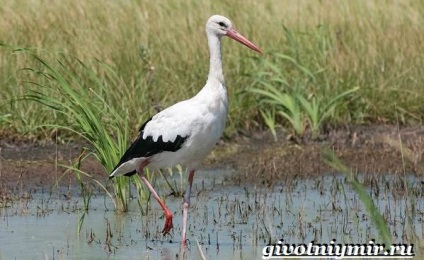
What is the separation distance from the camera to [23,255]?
7.69 metres

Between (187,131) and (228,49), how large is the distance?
4592mm

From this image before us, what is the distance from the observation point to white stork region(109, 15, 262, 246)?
26.8 feet

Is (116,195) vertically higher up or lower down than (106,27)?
lower down

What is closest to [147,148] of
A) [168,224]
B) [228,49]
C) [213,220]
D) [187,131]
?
[187,131]

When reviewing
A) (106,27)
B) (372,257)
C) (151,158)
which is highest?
(106,27)

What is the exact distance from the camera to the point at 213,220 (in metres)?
8.85

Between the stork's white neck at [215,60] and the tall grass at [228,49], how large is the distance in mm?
2941

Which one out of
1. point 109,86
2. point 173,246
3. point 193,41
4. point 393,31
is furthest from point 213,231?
point 393,31

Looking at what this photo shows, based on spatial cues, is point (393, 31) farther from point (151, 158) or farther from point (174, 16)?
point (151, 158)

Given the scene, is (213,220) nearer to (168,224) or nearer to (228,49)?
(168,224)

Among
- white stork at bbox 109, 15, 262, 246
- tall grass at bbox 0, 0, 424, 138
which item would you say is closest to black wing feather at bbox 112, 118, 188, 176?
white stork at bbox 109, 15, 262, 246

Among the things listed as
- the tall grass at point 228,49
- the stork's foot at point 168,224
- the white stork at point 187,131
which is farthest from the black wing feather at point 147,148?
the tall grass at point 228,49

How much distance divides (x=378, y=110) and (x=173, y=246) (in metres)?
4.77

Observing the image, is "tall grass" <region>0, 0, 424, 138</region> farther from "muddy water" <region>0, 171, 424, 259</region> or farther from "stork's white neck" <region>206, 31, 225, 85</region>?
"stork's white neck" <region>206, 31, 225, 85</region>
